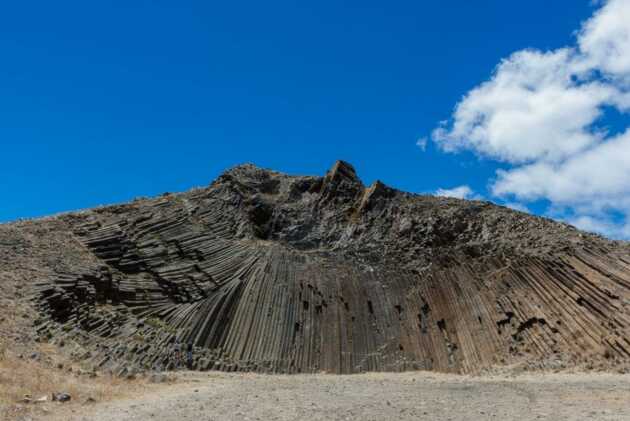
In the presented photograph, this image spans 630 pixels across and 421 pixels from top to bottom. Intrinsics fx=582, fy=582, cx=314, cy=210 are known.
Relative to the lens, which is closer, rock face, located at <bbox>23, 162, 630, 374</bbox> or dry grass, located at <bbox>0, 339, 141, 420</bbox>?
dry grass, located at <bbox>0, 339, 141, 420</bbox>

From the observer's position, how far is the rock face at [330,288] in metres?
18.8

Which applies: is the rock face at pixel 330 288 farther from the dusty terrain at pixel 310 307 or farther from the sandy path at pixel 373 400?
the sandy path at pixel 373 400

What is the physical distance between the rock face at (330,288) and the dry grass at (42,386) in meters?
1.50

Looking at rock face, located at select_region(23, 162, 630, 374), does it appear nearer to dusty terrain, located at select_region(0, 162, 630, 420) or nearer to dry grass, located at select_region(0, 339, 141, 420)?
dusty terrain, located at select_region(0, 162, 630, 420)

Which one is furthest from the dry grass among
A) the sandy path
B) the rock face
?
the rock face

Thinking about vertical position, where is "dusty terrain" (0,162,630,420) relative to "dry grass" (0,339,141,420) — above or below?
above

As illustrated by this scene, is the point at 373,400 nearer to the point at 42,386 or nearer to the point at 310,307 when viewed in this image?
the point at 42,386

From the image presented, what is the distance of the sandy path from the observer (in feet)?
36.3

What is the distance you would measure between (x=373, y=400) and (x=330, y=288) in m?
10.7

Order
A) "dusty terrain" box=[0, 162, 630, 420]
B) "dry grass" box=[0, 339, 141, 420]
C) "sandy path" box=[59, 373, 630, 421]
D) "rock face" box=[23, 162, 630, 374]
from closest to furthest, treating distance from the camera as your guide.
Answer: "dry grass" box=[0, 339, 141, 420] < "sandy path" box=[59, 373, 630, 421] < "dusty terrain" box=[0, 162, 630, 420] < "rock face" box=[23, 162, 630, 374]

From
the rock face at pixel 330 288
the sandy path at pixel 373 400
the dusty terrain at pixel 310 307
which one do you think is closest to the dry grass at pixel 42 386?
Result: the dusty terrain at pixel 310 307

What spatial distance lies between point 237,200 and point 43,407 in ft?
54.6

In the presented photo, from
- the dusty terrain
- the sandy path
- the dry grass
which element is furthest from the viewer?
the dusty terrain

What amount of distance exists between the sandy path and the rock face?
2.53m
